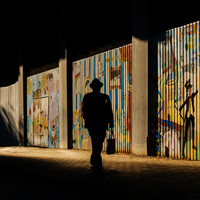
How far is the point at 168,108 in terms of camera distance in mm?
9055

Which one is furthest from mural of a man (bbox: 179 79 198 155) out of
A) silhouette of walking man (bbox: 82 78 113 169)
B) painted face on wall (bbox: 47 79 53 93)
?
painted face on wall (bbox: 47 79 53 93)

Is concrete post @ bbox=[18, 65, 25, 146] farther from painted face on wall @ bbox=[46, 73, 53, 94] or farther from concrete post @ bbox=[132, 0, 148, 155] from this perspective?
concrete post @ bbox=[132, 0, 148, 155]

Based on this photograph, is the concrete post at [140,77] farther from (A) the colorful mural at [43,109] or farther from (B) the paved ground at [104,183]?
(A) the colorful mural at [43,109]

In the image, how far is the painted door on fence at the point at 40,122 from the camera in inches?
607

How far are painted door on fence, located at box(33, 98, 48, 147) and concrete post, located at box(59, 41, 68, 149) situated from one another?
1.74 metres

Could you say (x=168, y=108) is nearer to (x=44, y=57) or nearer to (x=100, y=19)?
(x=100, y=19)

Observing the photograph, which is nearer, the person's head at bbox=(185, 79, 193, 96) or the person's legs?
the person's legs

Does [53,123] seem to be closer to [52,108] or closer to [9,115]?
[52,108]

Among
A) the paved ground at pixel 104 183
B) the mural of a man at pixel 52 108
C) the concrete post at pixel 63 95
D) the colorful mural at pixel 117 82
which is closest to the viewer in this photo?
the paved ground at pixel 104 183

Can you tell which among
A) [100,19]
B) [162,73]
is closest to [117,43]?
[100,19]

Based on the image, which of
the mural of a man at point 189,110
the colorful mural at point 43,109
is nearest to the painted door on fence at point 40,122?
the colorful mural at point 43,109

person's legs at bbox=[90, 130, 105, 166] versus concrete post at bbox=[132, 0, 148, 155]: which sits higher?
concrete post at bbox=[132, 0, 148, 155]

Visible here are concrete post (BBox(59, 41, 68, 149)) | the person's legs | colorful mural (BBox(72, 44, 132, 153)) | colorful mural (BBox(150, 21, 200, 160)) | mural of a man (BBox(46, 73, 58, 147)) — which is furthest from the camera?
mural of a man (BBox(46, 73, 58, 147))

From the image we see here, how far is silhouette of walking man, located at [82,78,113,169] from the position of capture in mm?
6578
